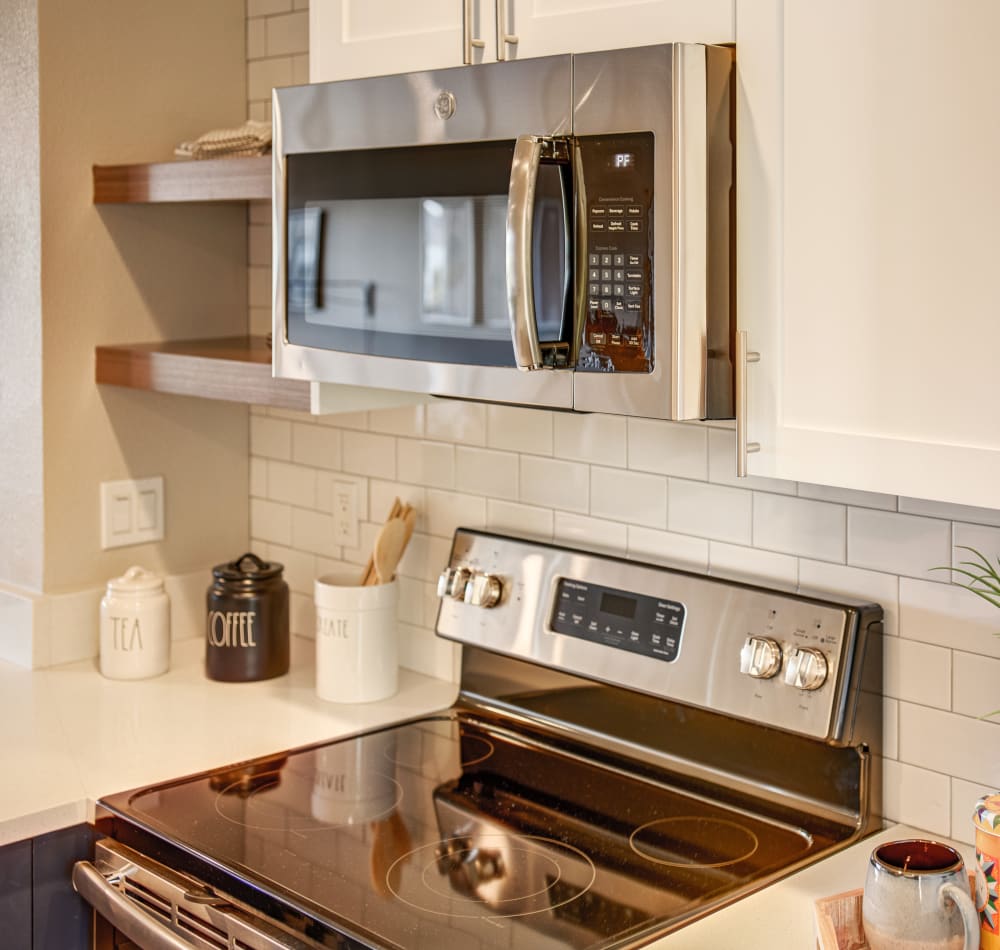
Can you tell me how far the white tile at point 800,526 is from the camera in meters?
1.62

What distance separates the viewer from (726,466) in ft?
5.69

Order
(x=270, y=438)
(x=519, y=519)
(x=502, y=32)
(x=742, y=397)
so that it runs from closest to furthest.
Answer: (x=742, y=397), (x=502, y=32), (x=519, y=519), (x=270, y=438)

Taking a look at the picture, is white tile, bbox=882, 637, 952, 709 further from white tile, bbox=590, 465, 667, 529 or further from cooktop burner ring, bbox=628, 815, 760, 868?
white tile, bbox=590, 465, 667, 529

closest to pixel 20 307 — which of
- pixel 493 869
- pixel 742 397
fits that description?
pixel 493 869

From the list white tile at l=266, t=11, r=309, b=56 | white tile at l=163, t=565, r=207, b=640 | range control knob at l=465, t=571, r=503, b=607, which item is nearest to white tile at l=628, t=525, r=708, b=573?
range control knob at l=465, t=571, r=503, b=607

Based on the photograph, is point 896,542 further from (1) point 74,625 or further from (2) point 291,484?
(1) point 74,625

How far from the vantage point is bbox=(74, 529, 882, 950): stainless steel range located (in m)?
1.42

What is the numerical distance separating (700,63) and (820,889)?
88cm

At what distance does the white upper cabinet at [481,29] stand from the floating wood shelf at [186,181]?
0.80 feet

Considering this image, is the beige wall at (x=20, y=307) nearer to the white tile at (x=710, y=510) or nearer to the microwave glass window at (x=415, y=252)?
the microwave glass window at (x=415, y=252)

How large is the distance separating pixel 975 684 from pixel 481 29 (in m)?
0.93

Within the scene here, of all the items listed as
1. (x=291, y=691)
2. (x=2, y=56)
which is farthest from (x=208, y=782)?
(x=2, y=56)

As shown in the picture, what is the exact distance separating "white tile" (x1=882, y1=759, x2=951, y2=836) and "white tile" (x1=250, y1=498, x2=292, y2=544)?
1228 millimetres

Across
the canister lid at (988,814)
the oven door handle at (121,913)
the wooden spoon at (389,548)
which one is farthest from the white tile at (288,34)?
the canister lid at (988,814)
